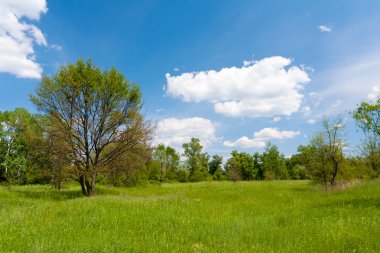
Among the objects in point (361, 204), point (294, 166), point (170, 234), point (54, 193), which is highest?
point (170, 234)

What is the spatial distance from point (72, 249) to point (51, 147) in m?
19.6

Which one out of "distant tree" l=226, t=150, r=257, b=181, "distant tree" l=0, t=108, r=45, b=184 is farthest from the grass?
"distant tree" l=226, t=150, r=257, b=181

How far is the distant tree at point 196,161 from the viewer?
320ft

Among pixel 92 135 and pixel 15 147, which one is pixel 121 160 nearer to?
pixel 92 135

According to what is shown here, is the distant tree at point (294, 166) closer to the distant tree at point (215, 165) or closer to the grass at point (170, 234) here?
the distant tree at point (215, 165)

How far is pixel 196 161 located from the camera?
3944 inches

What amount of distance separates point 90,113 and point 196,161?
7865 centimetres

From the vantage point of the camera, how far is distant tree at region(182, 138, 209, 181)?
9739 cm

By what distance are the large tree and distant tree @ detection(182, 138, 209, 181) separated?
74.5 m

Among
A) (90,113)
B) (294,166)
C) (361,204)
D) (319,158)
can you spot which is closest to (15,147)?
(90,113)

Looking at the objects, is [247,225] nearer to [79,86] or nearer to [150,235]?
[150,235]

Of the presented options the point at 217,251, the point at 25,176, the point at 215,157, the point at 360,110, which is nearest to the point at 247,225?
the point at 217,251

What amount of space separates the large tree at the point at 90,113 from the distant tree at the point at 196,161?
74.5 metres

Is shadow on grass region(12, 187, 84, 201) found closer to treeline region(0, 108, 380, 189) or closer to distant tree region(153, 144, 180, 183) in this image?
treeline region(0, 108, 380, 189)
